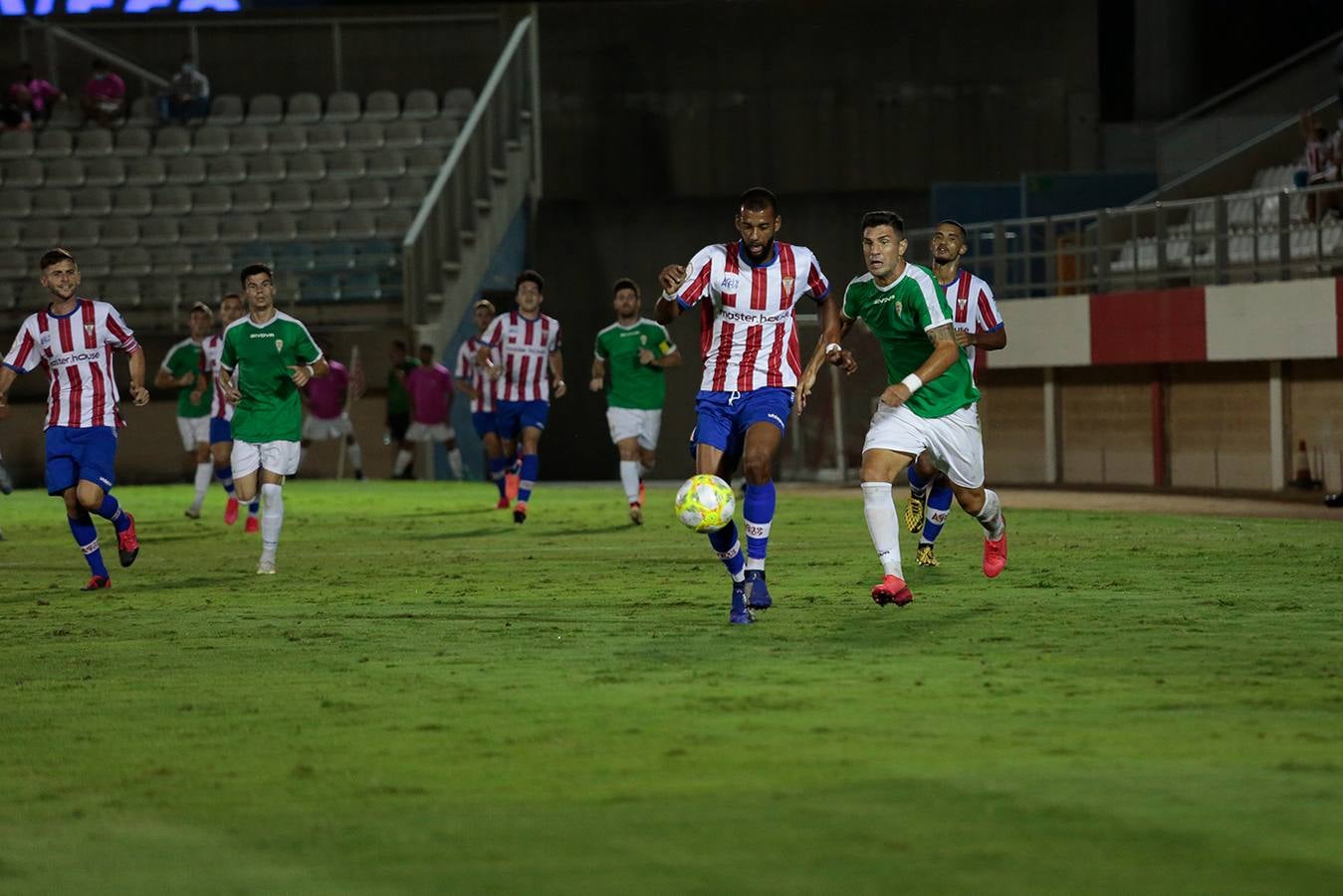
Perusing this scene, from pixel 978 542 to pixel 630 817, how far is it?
10498 millimetres

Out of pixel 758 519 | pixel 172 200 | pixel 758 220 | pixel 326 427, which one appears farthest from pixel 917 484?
pixel 172 200

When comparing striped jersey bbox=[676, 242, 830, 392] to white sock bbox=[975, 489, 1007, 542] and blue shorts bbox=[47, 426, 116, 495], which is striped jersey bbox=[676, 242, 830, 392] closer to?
white sock bbox=[975, 489, 1007, 542]

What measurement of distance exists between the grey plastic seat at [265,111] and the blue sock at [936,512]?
2409cm

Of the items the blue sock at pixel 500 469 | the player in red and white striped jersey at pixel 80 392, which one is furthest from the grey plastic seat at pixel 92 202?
the player in red and white striped jersey at pixel 80 392

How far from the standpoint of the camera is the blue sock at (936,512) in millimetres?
13844

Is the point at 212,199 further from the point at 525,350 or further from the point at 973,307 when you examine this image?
the point at 973,307

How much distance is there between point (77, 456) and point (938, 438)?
6.08 m

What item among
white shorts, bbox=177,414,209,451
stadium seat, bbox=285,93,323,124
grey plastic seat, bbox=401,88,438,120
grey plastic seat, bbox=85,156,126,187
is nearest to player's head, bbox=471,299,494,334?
white shorts, bbox=177,414,209,451

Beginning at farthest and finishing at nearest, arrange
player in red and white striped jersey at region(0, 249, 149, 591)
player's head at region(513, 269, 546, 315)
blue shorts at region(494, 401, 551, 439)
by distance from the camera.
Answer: blue shorts at region(494, 401, 551, 439), player's head at region(513, 269, 546, 315), player in red and white striped jersey at region(0, 249, 149, 591)

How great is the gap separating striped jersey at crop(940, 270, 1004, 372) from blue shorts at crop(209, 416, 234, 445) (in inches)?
384

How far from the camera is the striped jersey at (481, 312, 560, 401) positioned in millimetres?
20281

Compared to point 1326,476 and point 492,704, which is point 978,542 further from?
point 492,704

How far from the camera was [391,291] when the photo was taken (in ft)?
102

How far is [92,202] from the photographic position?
3409cm
